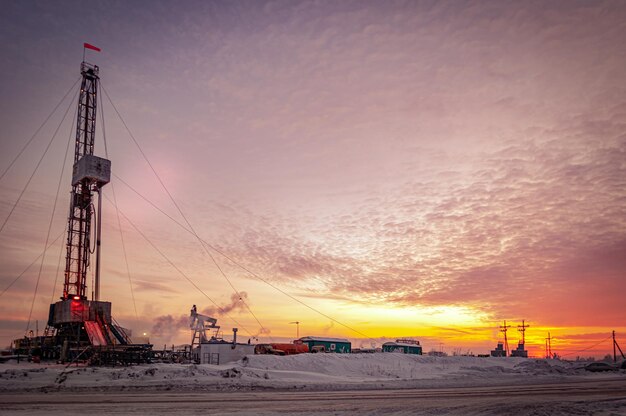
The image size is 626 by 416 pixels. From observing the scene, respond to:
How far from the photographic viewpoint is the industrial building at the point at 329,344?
87.1m

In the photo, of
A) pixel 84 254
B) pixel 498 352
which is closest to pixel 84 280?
pixel 84 254

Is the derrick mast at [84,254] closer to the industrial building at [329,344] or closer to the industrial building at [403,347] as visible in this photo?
the industrial building at [329,344]

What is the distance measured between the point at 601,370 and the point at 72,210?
87675mm

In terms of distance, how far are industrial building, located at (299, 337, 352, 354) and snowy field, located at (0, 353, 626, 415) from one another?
719 inches

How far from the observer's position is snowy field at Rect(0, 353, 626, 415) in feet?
79.6

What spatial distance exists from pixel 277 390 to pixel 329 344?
2109 inches

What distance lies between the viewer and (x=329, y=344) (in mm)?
89500

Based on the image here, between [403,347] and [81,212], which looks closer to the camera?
[81,212]

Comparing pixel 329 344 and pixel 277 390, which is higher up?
pixel 329 344

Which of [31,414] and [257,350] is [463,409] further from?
[257,350]

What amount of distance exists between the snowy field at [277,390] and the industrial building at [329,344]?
59.9 ft

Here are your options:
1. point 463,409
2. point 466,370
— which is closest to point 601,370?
point 466,370

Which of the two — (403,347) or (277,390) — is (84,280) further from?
(403,347)

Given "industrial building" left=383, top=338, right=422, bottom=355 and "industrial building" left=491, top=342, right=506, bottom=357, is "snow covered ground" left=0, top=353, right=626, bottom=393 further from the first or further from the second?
"industrial building" left=491, top=342, right=506, bottom=357
